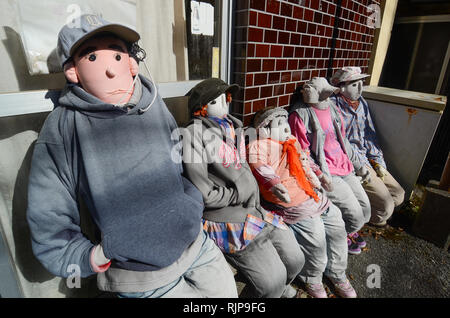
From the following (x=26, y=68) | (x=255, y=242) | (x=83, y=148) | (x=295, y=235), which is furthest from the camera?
(x=295, y=235)

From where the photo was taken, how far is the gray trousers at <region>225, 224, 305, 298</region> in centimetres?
163

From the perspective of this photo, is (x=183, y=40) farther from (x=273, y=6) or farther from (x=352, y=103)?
(x=352, y=103)

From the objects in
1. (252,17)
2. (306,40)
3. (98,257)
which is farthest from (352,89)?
(98,257)

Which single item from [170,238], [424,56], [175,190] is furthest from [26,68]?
[424,56]

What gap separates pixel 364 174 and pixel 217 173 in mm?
1979

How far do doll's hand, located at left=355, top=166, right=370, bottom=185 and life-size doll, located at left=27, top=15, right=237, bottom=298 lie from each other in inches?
85.9

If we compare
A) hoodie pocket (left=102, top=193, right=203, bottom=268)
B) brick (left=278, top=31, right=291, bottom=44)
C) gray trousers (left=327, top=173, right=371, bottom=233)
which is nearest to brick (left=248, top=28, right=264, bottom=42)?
brick (left=278, top=31, right=291, bottom=44)

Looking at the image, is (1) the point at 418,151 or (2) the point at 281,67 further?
(1) the point at 418,151

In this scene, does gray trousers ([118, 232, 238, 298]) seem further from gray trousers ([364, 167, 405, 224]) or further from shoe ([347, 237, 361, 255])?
gray trousers ([364, 167, 405, 224])

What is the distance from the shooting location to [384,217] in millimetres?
2795

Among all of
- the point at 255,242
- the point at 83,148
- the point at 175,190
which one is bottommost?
the point at 255,242

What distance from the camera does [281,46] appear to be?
2332mm

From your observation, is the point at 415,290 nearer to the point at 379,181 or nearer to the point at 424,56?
the point at 379,181

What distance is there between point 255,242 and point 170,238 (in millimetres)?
659
